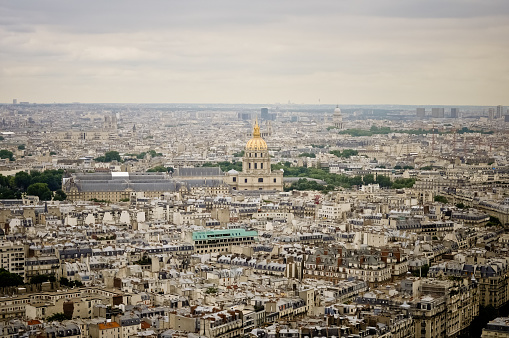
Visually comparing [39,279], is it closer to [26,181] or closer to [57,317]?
[57,317]

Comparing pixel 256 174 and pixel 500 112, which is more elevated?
pixel 500 112

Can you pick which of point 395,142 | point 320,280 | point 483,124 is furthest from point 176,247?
point 395,142

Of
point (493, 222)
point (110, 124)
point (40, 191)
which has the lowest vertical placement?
point (110, 124)

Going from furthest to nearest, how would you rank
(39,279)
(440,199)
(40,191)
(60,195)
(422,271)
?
(40,191) < (60,195) < (440,199) < (422,271) < (39,279)

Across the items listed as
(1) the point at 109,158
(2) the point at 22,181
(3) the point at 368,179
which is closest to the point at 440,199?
(3) the point at 368,179

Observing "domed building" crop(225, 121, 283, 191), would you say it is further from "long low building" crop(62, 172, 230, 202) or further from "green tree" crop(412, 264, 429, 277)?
"green tree" crop(412, 264, 429, 277)

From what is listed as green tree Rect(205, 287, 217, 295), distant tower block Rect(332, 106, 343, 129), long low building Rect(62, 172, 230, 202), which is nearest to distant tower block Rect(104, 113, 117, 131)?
distant tower block Rect(332, 106, 343, 129)
